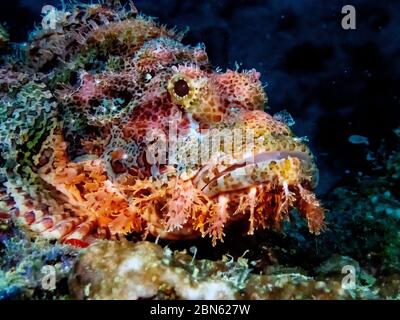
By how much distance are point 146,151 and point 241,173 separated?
103 cm

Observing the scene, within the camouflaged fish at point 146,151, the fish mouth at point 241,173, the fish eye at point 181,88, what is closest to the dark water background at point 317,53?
the camouflaged fish at point 146,151

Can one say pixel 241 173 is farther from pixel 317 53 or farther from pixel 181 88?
pixel 317 53

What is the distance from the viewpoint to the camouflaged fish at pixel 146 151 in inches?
155

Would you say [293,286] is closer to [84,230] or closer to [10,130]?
[84,230]

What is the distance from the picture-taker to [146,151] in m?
4.25

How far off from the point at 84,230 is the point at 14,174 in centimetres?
96

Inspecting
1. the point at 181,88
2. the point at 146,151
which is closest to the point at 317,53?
the point at 181,88

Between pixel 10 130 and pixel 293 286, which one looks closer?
pixel 293 286

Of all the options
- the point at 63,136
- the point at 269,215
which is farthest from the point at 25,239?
the point at 269,215

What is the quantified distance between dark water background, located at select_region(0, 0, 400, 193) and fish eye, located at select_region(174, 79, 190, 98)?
6.42 meters

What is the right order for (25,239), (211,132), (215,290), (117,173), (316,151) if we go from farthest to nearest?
(316,151), (117,173), (211,132), (25,239), (215,290)

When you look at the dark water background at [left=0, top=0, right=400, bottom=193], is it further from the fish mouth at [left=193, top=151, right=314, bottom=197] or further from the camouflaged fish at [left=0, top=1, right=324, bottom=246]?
the fish mouth at [left=193, top=151, right=314, bottom=197]

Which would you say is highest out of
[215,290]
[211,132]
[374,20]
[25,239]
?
[374,20]

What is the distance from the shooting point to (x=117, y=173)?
14.4 ft
